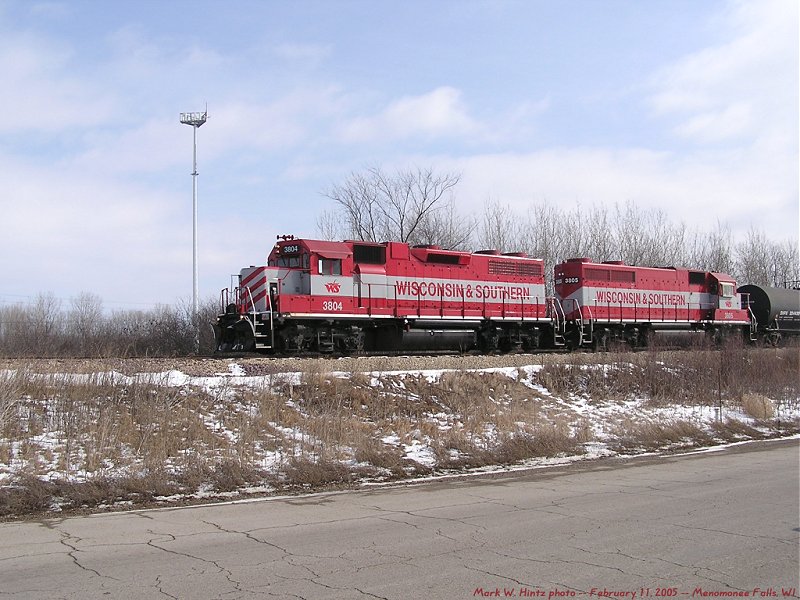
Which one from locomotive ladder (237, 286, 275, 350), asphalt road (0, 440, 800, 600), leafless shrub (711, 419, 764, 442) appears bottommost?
leafless shrub (711, 419, 764, 442)

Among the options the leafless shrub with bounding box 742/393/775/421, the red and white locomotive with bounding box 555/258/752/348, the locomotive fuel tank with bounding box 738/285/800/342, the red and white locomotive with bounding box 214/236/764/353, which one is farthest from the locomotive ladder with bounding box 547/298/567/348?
the locomotive fuel tank with bounding box 738/285/800/342

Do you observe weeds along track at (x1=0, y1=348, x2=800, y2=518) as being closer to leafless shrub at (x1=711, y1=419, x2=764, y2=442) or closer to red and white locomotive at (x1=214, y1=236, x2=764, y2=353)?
leafless shrub at (x1=711, y1=419, x2=764, y2=442)

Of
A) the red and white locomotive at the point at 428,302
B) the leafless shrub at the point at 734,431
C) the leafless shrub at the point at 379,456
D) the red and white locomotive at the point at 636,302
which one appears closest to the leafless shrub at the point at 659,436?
the leafless shrub at the point at 734,431

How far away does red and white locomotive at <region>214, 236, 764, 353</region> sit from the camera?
21875 mm

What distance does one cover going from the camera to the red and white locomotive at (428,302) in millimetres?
21875

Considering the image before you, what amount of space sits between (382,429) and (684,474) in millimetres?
5450

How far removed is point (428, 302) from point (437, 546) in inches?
722

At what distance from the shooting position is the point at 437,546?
6.48 m

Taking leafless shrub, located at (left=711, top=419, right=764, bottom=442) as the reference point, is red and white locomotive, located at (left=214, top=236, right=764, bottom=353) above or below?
above

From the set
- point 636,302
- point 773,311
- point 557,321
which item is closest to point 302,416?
point 557,321

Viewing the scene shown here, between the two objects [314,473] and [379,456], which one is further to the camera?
[379,456]

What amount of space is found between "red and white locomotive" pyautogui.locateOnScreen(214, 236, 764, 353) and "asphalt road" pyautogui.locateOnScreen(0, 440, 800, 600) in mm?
12707

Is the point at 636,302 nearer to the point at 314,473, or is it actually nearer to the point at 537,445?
the point at 537,445

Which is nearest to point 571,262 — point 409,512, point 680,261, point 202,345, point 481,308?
point 481,308
